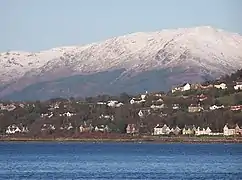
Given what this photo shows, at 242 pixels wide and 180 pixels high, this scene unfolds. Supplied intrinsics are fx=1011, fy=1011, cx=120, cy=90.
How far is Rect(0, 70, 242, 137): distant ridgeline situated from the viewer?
14725 centimetres

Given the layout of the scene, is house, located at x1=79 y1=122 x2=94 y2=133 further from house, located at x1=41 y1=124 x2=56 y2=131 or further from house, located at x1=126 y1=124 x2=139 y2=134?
house, located at x1=126 y1=124 x2=139 y2=134

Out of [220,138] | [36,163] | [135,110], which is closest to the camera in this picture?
[36,163]

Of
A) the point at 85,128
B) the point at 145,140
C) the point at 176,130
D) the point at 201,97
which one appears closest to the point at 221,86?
A: the point at 201,97

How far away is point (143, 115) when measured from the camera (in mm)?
159750

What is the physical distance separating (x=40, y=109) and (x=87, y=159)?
86000mm

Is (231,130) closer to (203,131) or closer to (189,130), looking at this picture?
(203,131)

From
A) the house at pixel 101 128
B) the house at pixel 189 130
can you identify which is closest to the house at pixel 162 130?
the house at pixel 189 130

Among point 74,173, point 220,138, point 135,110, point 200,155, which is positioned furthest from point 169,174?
point 135,110

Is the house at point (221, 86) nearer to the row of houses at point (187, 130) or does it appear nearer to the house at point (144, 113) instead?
the house at point (144, 113)

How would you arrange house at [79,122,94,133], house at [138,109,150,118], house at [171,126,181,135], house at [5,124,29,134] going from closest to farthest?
house at [171,126,181,135] → house at [138,109,150,118] → house at [79,122,94,133] → house at [5,124,29,134]

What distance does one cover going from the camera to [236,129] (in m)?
142

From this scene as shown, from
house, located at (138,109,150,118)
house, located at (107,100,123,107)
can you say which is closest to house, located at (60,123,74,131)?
house, located at (138,109,150,118)

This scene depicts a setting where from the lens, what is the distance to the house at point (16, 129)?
6786 inches

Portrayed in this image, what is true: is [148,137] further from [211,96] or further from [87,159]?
[87,159]
